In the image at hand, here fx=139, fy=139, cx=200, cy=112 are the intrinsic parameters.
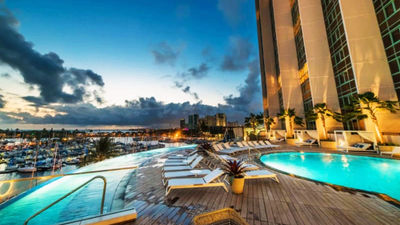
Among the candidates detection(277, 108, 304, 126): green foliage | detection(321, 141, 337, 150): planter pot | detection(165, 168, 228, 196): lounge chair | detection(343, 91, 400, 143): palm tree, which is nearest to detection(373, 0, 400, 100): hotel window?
detection(343, 91, 400, 143): palm tree

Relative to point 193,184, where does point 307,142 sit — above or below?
above

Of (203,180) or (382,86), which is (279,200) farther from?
(382,86)

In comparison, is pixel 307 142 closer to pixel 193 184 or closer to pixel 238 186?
pixel 238 186

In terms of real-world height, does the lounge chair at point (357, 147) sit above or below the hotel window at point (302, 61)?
below

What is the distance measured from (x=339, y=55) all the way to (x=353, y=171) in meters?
12.0

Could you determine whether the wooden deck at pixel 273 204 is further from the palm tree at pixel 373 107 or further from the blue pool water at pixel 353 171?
the palm tree at pixel 373 107

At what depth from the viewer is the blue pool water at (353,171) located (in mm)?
4824

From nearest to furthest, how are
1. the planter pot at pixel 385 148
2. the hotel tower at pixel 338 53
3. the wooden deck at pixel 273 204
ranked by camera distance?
the wooden deck at pixel 273 204
the planter pot at pixel 385 148
the hotel tower at pixel 338 53

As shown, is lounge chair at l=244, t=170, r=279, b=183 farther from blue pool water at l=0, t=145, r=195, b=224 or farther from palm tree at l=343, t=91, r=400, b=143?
palm tree at l=343, t=91, r=400, b=143

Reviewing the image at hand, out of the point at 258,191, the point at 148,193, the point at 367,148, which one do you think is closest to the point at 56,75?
the point at 148,193

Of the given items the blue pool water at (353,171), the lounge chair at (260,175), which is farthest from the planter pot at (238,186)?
the blue pool water at (353,171)

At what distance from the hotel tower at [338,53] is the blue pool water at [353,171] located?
129 inches

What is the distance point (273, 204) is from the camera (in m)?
2.98

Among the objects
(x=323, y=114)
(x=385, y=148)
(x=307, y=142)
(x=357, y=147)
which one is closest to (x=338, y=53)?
(x=323, y=114)
